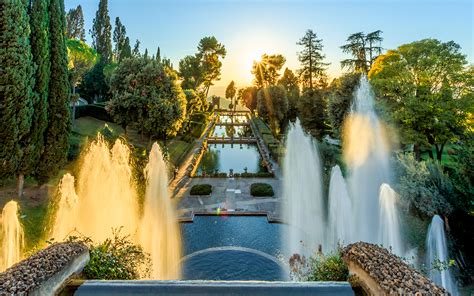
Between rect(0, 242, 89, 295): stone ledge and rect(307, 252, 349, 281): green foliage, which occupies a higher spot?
rect(0, 242, 89, 295): stone ledge

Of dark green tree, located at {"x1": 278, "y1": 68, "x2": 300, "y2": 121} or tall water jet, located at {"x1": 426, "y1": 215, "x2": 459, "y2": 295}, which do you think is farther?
dark green tree, located at {"x1": 278, "y1": 68, "x2": 300, "y2": 121}

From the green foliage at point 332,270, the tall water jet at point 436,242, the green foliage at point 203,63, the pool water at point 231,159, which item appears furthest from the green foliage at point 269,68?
the green foliage at point 332,270

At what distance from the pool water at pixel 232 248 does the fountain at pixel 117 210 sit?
0.62 meters

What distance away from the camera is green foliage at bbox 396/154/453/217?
9870 mm

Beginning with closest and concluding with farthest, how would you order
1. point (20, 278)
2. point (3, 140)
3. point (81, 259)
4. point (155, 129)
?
1. point (20, 278)
2. point (81, 259)
3. point (3, 140)
4. point (155, 129)

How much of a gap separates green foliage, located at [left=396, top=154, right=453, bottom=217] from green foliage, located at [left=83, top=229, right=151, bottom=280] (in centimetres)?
945

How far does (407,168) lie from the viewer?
11.1m

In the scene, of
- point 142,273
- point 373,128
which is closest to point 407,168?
point 373,128

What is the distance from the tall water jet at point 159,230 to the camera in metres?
9.27

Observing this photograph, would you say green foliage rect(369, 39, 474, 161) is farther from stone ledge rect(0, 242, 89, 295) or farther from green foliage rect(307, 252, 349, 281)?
stone ledge rect(0, 242, 89, 295)

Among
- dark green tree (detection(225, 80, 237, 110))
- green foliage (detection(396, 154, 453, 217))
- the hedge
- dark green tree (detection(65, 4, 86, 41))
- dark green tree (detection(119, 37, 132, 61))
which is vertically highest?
dark green tree (detection(65, 4, 86, 41))

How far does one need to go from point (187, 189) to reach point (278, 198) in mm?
5728

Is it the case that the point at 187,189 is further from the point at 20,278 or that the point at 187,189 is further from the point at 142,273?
the point at 20,278

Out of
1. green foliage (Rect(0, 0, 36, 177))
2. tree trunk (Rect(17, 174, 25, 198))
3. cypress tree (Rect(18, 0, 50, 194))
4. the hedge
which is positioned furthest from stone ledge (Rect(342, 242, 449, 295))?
the hedge
